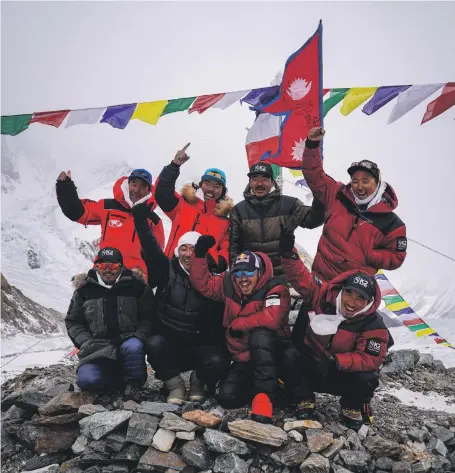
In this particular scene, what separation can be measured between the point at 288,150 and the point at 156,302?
4015 millimetres

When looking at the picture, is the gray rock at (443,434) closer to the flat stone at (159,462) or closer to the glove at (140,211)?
the flat stone at (159,462)

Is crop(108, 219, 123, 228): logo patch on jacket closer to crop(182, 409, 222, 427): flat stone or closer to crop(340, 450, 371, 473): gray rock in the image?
crop(182, 409, 222, 427): flat stone

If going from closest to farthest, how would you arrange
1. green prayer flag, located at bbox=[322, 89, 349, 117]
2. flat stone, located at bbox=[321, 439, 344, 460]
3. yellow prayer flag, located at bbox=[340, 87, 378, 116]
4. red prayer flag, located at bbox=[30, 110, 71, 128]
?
flat stone, located at bbox=[321, 439, 344, 460]
yellow prayer flag, located at bbox=[340, 87, 378, 116]
green prayer flag, located at bbox=[322, 89, 349, 117]
red prayer flag, located at bbox=[30, 110, 71, 128]

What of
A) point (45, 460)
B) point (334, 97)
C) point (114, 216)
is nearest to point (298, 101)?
point (334, 97)

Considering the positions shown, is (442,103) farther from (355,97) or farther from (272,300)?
(272,300)

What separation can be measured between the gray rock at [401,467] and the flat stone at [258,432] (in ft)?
3.03

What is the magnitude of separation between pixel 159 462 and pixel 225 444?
58 cm

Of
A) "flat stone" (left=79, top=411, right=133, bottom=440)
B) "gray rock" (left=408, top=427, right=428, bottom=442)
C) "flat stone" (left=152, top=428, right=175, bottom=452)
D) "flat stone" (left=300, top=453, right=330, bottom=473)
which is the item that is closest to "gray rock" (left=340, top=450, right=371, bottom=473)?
"flat stone" (left=300, top=453, right=330, bottom=473)

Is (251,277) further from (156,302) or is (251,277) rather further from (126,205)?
(126,205)

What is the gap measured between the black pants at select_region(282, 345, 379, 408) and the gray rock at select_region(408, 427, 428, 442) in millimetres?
501

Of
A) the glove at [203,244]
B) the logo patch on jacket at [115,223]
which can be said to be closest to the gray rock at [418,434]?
the glove at [203,244]

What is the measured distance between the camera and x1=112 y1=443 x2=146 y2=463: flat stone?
3.29m

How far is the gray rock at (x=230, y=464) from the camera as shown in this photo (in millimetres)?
3023

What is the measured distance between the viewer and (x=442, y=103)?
5.86 m
